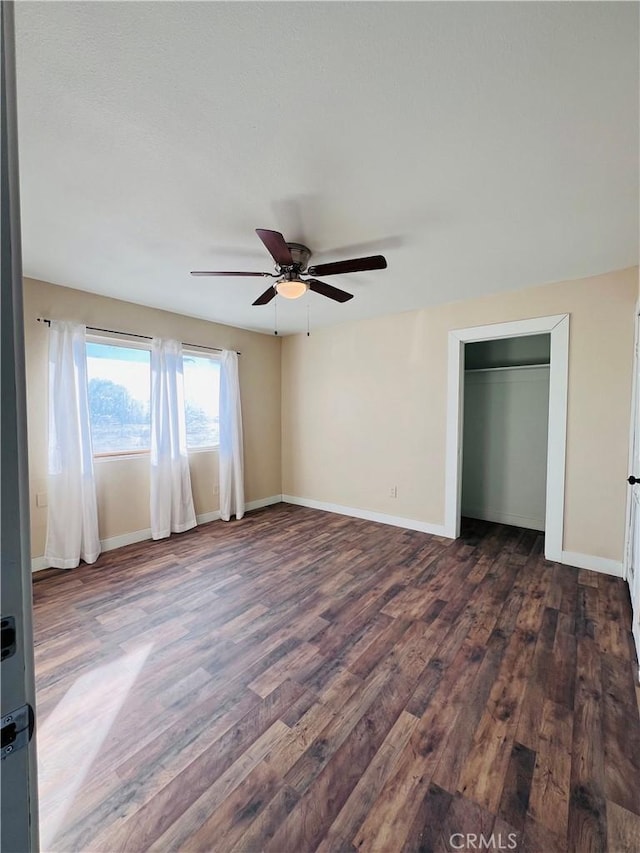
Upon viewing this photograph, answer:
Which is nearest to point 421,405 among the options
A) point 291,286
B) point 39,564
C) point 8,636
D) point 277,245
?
point 291,286

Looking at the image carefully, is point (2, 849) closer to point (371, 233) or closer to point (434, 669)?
point (434, 669)

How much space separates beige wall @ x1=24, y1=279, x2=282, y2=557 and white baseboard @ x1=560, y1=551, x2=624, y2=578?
12.1 feet

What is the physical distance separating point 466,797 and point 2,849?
1.47 meters

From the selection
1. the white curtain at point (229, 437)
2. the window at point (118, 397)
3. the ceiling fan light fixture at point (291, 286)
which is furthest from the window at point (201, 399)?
the ceiling fan light fixture at point (291, 286)

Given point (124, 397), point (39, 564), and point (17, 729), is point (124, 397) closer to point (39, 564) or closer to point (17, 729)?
point (39, 564)

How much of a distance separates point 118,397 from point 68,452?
2.37 feet

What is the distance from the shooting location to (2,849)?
484mm

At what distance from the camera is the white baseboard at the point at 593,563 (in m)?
2.95

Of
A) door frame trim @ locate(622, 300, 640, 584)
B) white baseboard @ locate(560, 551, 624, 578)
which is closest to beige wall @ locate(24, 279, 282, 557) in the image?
white baseboard @ locate(560, 551, 624, 578)

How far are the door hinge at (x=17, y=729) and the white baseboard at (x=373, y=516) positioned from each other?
3.88m

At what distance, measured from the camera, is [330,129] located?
147 centimetres

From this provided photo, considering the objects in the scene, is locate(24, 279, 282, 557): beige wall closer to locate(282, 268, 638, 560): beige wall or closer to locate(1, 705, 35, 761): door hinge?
locate(282, 268, 638, 560): beige wall

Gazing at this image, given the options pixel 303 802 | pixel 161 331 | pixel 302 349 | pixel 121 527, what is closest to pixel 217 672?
pixel 303 802

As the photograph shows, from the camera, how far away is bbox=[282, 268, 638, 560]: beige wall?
2949mm
